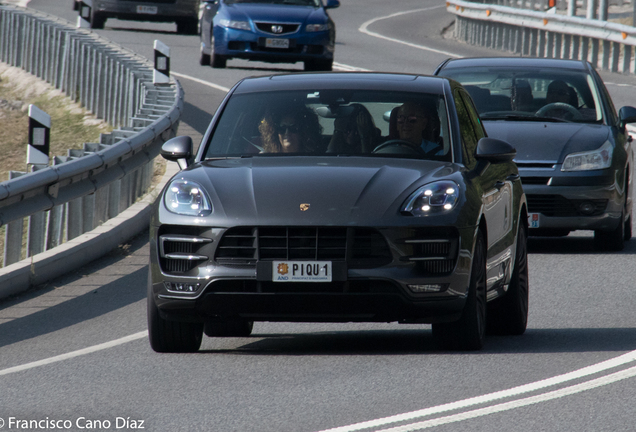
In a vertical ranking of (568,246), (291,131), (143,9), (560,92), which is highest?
(291,131)

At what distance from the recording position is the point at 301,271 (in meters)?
7.29

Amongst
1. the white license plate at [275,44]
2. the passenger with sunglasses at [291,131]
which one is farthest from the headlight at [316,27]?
the passenger with sunglasses at [291,131]

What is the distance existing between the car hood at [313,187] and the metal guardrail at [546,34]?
23517 millimetres

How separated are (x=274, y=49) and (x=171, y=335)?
18.0 metres

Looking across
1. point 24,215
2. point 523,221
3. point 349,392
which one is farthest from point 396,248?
point 24,215

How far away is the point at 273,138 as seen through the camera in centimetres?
838

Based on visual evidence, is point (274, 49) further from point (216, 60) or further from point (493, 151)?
point (493, 151)

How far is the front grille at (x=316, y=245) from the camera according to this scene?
7305 millimetres

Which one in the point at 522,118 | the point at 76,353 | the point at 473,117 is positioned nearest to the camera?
the point at 76,353

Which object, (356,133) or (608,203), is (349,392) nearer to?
(356,133)

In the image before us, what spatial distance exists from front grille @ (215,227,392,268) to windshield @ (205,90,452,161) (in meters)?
1.01

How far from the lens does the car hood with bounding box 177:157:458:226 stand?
733cm

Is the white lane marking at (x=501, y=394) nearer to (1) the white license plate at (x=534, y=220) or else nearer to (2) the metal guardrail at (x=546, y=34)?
(1) the white license plate at (x=534, y=220)

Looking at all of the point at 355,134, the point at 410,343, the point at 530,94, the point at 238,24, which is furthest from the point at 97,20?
the point at 410,343
